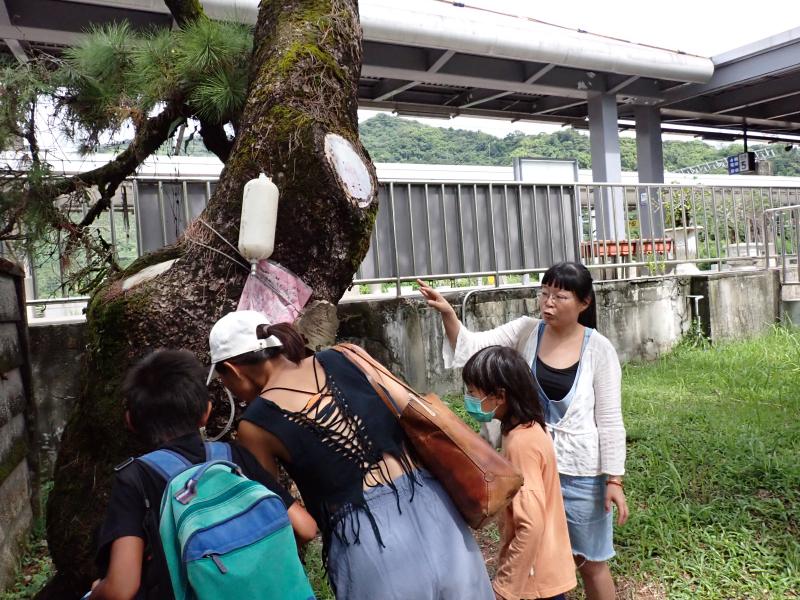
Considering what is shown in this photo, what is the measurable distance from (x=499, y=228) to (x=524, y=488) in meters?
4.59

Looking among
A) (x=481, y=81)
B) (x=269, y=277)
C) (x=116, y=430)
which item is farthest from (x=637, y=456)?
(x=481, y=81)

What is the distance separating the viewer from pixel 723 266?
870 cm

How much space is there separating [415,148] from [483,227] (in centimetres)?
3549

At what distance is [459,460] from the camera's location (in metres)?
1.72

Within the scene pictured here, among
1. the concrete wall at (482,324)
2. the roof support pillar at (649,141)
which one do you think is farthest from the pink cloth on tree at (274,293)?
the roof support pillar at (649,141)

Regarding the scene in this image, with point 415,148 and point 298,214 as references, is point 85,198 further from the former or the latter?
point 415,148

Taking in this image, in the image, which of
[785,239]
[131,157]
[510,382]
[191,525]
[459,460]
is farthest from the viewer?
[785,239]

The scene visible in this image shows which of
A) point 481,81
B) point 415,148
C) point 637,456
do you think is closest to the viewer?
point 637,456

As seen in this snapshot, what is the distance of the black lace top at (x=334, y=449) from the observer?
167 centimetres

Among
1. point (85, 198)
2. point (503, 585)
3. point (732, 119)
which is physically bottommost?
point (503, 585)

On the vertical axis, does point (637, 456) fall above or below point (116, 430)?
below

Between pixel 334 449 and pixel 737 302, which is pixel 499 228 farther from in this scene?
pixel 334 449

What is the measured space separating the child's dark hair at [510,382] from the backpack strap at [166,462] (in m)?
1.05

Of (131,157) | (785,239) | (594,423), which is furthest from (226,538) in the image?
(785,239)
